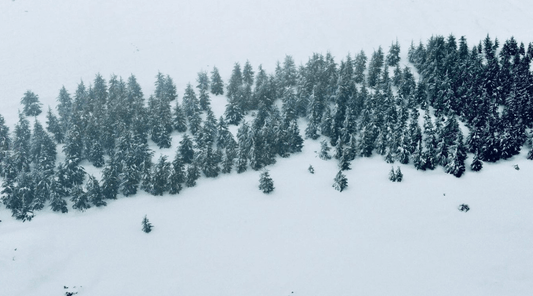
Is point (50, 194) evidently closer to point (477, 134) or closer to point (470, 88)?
point (477, 134)

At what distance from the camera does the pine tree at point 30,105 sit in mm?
67562

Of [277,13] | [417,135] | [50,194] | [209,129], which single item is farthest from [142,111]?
[277,13]

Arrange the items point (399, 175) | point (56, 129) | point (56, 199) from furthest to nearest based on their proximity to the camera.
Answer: point (56, 129), point (399, 175), point (56, 199)

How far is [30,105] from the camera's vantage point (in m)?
67.7

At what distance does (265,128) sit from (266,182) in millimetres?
8790

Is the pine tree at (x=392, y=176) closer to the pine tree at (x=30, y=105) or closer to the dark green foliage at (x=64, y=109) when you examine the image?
the dark green foliage at (x=64, y=109)

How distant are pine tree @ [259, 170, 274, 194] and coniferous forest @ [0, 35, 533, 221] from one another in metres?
4.19

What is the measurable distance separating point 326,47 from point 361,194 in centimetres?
4741

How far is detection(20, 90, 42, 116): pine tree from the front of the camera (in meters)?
67.6

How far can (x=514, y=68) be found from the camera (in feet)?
226

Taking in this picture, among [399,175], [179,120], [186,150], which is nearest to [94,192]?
[186,150]

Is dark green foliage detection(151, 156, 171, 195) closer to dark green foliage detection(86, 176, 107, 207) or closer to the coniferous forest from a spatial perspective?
the coniferous forest

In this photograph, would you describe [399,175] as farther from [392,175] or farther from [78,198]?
[78,198]

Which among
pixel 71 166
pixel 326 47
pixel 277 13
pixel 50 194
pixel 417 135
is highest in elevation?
pixel 277 13
